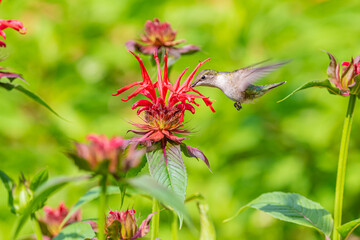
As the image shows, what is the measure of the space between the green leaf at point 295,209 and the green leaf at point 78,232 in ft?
0.79

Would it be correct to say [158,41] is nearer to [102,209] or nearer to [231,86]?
[231,86]

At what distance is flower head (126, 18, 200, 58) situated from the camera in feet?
3.65

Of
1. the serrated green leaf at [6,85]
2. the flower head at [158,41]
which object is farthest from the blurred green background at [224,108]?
the serrated green leaf at [6,85]

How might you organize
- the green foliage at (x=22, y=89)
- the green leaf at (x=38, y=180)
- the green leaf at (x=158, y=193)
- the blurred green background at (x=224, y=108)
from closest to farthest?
the green leaf at (x=158, y=193)
the green foliage at (x=22, y=89)
the green leaf at (x=38, y=180)
the blurred green background at (x=224, y=108)

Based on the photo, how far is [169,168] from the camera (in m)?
0.75

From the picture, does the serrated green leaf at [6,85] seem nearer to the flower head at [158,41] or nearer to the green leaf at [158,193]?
the green leaf at [158,193]

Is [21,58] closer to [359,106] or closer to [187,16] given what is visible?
[187,16]

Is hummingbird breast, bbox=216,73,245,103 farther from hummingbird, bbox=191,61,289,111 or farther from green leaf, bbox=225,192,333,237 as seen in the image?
green leaf, bbox=225,192,333,237

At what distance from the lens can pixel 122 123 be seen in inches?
89.9

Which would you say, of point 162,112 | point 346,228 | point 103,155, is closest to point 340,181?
point 346,228

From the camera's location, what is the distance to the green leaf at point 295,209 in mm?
797

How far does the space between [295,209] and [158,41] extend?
51 cm

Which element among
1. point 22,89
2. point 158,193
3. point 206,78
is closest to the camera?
point 158,193

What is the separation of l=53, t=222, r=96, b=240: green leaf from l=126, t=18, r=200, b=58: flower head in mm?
498
